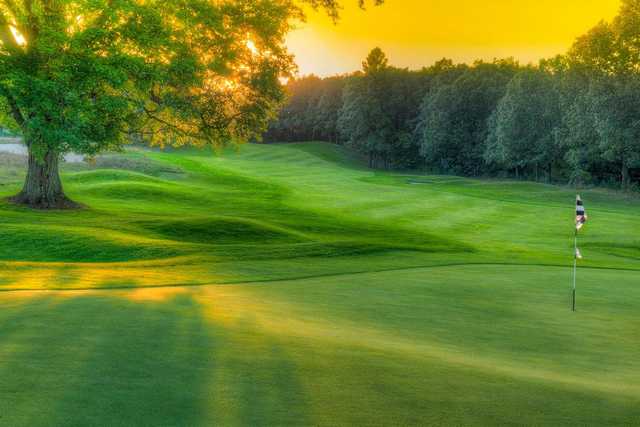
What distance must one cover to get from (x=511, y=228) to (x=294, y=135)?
114623 mm

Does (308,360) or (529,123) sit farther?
(529,123)

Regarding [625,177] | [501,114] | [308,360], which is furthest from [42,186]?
[501,114]

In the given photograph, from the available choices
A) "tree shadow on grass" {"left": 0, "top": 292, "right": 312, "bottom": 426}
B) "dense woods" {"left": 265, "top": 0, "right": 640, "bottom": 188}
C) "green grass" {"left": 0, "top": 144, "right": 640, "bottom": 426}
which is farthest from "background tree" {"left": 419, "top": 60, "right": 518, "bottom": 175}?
"tree shadow on grass" {"left": 0, "top": 292, "right": 312, "bottom": 426}

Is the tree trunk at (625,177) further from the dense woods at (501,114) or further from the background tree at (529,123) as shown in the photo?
the background tree at (529,123)

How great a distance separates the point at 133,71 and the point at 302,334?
20.2 metres

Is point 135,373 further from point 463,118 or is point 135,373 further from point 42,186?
point 463,118

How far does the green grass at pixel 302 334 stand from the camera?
5.58 m

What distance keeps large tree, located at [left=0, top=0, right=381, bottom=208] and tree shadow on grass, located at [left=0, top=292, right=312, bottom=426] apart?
17.6 meters

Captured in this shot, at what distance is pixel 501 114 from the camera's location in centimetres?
8488

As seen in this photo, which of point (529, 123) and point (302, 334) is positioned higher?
point (529, 123)

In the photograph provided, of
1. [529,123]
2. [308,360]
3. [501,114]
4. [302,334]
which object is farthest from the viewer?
[501,114]

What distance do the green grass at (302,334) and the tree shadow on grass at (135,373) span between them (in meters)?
0.02

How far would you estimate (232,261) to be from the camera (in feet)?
60.4

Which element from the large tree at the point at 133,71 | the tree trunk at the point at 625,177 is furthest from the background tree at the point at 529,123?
the large tree at the point at 133,71
